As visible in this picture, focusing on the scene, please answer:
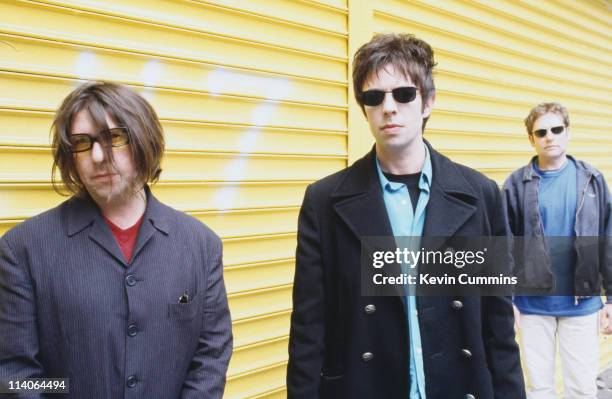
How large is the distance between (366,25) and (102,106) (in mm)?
2397

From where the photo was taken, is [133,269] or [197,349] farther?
[197,349]

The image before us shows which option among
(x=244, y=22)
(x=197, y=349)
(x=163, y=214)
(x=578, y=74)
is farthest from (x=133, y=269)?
(x=578, y=74)

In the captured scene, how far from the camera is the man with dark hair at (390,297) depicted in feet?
6.61

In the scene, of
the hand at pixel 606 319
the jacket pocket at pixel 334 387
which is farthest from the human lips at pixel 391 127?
the hand at pixel 606 319

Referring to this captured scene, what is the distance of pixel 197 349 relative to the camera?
1901mm

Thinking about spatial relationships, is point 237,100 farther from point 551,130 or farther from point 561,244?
point 561,244

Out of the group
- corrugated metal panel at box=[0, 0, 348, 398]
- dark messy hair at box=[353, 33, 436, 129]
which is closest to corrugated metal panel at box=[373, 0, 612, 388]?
corrugated metal panel at box=[0, 0, 348, 398]

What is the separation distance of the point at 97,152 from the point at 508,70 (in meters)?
4.56

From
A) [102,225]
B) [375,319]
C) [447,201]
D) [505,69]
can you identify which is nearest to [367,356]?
[375,319]

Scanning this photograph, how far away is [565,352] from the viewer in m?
3.72

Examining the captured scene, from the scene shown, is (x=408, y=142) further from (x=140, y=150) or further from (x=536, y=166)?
(x=536, y=166)

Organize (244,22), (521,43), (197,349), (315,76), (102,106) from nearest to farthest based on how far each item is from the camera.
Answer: (102,106) → (197,349) → (244,22) → (315,76) → (521,43)

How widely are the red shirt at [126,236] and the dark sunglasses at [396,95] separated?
1.12 m

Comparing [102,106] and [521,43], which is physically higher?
[521,43]
